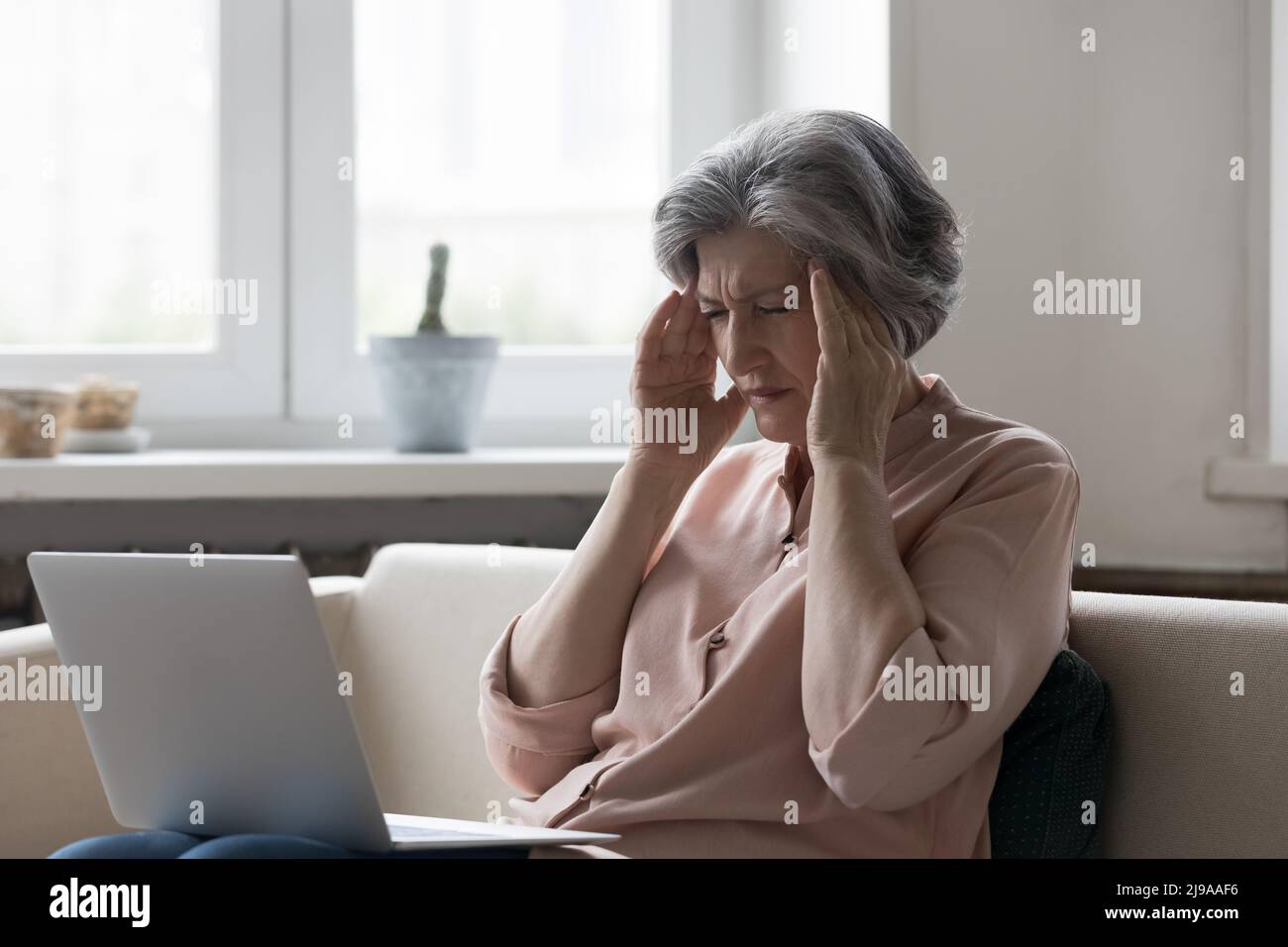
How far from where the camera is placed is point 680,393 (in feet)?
5.58

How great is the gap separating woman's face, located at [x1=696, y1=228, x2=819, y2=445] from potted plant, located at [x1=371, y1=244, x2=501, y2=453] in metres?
0.99

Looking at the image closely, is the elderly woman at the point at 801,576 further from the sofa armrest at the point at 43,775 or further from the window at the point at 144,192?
the window at the point at 144,192

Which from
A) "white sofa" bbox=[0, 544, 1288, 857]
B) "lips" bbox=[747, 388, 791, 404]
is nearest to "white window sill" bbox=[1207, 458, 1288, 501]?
"white sofa" bbox=[0, 544, 1288, 857]

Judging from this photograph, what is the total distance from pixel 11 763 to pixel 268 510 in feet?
2.71

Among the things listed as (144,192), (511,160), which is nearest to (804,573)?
(511,160)

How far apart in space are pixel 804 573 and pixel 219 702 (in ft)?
2.01

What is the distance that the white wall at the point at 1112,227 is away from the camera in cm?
219

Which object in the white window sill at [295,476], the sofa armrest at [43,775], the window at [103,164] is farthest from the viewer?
the window at [103,164]

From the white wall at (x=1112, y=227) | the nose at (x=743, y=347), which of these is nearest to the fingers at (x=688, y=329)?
the nose at (x=743, y=347)

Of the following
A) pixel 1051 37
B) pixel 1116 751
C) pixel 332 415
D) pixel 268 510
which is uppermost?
pixel 1051 37

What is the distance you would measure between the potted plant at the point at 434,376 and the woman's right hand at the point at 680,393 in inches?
32.5

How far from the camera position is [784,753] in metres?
1.38

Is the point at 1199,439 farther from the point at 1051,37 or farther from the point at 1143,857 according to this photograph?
the point at 1143,857
